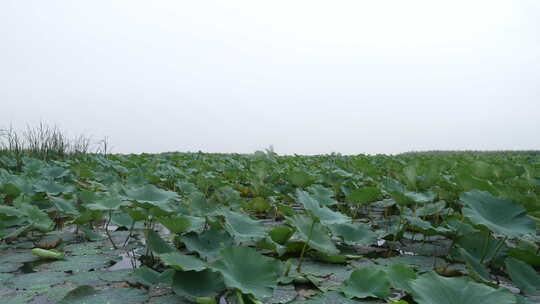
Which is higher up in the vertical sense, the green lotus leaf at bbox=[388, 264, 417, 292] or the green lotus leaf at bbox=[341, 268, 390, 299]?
the green lotus leaf at bbox=[388, 264, 417, 292]

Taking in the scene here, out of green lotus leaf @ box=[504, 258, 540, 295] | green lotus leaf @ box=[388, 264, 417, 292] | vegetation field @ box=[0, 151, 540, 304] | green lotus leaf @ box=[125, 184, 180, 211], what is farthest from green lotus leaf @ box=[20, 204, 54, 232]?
green lotus leaf @ box=[504, 258, 540, 295]

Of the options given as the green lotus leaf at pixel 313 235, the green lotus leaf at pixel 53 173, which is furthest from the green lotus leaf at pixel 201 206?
the green lotus leaf at pixel 53 173

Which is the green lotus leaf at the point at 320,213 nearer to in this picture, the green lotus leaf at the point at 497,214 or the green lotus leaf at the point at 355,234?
the green lotus leaf at the point at 355,234

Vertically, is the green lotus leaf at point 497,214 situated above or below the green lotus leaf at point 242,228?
above

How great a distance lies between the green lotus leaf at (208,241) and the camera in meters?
1.27

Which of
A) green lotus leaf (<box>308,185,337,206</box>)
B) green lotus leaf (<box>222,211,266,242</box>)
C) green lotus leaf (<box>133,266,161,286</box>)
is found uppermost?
green lotus leaf (<box>308,185,337,206</box>)

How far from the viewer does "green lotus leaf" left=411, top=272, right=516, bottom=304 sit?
2.61ft

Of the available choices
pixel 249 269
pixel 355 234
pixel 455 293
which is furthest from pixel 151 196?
pixel 455 293

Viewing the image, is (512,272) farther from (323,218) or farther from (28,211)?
(28,211)

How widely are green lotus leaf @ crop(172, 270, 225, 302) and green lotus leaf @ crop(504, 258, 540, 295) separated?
861 millimetres

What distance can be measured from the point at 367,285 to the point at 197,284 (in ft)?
1.57

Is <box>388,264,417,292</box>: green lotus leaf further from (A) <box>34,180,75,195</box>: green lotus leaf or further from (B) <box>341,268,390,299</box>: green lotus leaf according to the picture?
(A) <box>34,180,75,195</box>: green lotus leaf

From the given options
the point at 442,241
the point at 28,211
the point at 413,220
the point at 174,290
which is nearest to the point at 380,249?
the point at 413,220

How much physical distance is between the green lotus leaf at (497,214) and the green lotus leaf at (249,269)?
2.09ft
